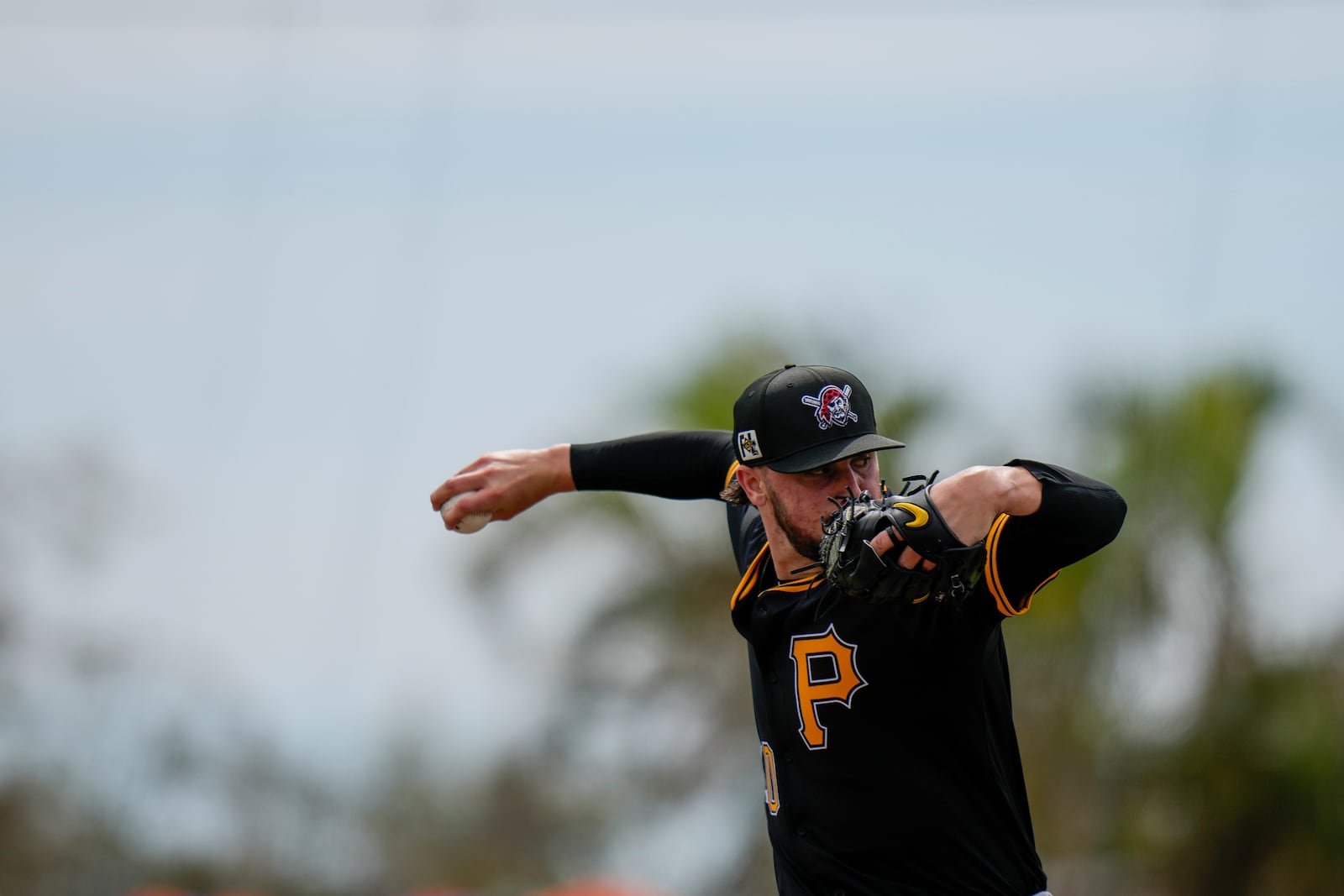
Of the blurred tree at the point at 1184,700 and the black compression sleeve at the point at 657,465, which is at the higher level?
the black compression sleeve at the point at 657,465

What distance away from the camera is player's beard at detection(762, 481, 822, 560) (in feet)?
14.5

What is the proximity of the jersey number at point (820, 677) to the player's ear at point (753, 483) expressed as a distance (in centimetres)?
50

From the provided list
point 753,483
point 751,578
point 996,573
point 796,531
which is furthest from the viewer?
point 751,578

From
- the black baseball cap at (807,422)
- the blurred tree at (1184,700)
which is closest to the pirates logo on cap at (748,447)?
the black baseball cap at (807,422)

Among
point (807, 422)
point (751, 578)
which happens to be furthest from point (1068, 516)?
point (751, 578)

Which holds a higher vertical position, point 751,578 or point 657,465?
point 657,465

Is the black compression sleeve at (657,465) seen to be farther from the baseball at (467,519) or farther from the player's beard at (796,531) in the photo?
the player's beard at (796,531)

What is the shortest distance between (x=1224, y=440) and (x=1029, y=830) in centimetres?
1364

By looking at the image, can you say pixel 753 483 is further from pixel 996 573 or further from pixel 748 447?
pixel 996 573

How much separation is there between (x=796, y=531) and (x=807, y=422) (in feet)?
1.21

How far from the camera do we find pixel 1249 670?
16578 millimetres

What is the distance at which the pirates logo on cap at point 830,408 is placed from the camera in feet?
14.3

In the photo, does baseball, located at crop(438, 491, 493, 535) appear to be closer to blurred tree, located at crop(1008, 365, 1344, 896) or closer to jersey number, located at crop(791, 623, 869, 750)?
jersey number, located at crop(791, 623, 869, 750)

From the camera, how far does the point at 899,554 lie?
3.71 meters
